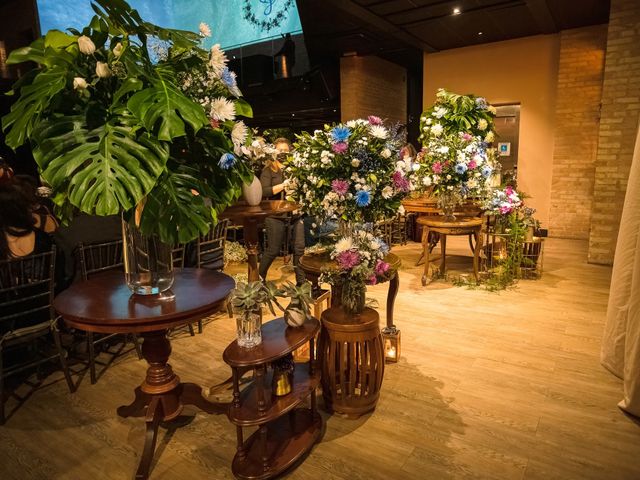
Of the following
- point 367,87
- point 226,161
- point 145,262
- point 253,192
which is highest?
point 367,87

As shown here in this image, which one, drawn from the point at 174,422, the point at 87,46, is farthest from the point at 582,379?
the point at 87,46

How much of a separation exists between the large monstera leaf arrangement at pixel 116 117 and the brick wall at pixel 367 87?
22.9 feet

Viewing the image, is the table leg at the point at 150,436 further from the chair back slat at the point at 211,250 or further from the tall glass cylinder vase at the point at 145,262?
the chair back slat at the point at 211,250

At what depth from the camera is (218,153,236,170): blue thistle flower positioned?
76.8 inches

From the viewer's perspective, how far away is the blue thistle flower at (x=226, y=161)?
1.95 metres

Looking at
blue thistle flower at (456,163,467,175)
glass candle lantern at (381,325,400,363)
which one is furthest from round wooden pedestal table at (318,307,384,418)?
blue thistle flower at (456,163,467,175)

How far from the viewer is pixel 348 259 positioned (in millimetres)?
2271

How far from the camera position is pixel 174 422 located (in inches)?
97.0

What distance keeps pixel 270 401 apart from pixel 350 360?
519 millimetres

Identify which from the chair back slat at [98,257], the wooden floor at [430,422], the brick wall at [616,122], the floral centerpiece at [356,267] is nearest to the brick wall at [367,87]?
the brick wall at [616,122]

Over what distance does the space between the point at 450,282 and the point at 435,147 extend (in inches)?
58.7

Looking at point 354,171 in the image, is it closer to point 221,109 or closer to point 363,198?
Result: point 363,198

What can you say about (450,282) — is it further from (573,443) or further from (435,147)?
(573,443)

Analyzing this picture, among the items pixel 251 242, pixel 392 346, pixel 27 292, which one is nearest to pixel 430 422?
pixel 392 346
